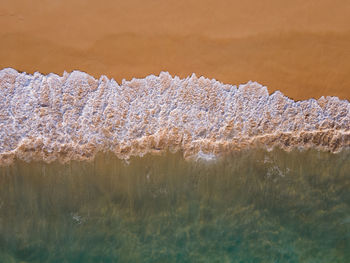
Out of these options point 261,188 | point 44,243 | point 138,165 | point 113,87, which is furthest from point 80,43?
point 261,188

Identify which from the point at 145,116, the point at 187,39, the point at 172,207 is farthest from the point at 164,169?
the point at 187,39

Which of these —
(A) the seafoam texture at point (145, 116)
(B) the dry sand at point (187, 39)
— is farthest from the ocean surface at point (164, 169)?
(B) the dry sand at point (187, 39)

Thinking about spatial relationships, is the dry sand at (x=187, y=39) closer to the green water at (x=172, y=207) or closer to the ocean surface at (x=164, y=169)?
the ocean surface at (x=164, y=169)

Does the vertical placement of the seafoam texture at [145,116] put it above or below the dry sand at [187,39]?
below

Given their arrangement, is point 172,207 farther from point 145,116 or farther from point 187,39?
point 187,39

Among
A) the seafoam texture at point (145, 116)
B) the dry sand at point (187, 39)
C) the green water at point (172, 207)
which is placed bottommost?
the green water at point (172, 207)

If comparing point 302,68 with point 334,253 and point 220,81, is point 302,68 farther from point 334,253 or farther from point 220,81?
point 334,253
